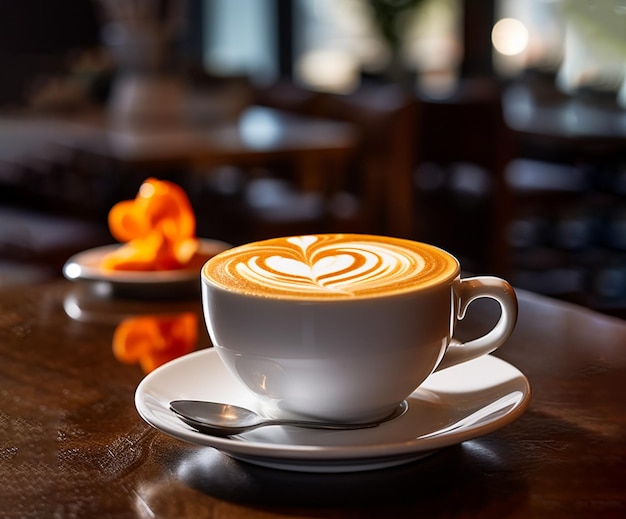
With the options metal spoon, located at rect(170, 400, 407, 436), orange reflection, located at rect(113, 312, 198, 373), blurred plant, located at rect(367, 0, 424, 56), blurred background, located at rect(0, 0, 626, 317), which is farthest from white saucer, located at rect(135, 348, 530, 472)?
blurred plant, located at rect(367, 0, 424, 56)

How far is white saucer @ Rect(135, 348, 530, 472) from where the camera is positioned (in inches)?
21.9

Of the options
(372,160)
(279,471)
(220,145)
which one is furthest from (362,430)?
(372,160)

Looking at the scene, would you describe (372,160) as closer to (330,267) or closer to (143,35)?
(143,35)

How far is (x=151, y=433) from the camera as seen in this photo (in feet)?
2.19

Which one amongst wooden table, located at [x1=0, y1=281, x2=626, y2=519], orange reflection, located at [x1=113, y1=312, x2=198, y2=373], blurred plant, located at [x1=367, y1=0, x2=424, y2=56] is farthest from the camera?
blurred plant, located at [x1=367, y1=0, x2=424, y2=56]

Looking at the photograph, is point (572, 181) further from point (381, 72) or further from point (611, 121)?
point (381, 72)

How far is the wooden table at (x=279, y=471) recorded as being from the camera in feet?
1.80

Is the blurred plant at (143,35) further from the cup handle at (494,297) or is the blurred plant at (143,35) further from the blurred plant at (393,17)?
the cup handle at (494,297)

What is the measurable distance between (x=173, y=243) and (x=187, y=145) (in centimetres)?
155

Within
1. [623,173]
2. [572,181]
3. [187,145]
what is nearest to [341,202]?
[187,145]

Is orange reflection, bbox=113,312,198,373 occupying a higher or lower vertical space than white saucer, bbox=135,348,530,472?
lower

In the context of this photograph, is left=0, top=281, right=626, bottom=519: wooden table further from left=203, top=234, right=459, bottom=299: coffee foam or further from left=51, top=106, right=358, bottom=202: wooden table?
left=51, top=106, right=358, bottom=202: wooden table

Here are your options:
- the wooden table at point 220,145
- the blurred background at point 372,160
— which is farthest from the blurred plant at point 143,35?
the wooden table at point 220,145

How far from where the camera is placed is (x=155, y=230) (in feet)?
3.81
